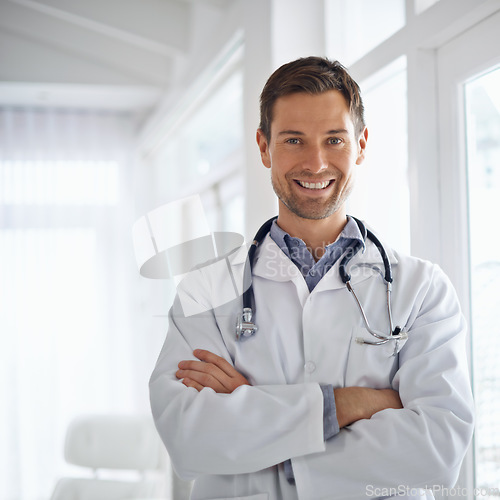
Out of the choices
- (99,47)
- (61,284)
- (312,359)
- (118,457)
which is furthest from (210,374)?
(61,284)

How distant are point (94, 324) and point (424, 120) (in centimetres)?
Result: 260

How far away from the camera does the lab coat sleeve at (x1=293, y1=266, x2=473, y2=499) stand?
88cm

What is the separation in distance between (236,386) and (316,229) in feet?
1.12

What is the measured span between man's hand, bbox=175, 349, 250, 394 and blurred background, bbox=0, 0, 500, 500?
0.58m

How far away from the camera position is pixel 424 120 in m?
1.34

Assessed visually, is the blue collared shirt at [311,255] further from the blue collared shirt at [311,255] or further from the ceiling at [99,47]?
the ceiling at [99,47]

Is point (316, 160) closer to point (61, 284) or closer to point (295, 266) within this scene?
point (295, 266)

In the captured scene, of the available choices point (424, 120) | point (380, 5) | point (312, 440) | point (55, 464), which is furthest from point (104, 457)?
point (380, 5)

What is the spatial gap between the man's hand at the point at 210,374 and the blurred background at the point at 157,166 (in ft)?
1.89

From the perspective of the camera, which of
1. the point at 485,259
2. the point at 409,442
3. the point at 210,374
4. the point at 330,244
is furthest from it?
the point at 485,259

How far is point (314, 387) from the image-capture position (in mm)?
928

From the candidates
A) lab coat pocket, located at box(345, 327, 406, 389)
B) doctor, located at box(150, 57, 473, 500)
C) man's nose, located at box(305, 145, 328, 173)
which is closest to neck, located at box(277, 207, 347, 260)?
doctor, located at box(150, 57, 473, 500)

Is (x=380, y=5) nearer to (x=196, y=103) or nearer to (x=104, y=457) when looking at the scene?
(x=196, y=103)

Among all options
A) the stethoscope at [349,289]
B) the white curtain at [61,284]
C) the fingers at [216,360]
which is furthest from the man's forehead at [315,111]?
the white curtain at [61,284]
